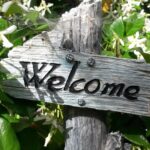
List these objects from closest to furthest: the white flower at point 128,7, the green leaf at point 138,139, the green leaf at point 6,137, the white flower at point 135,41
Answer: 1. the green leaf at point 6,137
2. the green leaf at point 138,139
3. the white flower at point 135,41
4. the white flower at point 128,7

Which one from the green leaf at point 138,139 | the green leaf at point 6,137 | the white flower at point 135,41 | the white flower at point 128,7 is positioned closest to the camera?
the green leaf at point 6,137

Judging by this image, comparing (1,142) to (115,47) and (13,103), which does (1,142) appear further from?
(115,47)

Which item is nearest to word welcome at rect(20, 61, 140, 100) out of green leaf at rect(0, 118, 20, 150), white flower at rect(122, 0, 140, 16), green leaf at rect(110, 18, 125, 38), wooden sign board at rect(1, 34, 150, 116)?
wooden sign board at rect(1, 34, 150, 116)

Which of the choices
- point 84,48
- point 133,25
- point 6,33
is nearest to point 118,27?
point 133,25

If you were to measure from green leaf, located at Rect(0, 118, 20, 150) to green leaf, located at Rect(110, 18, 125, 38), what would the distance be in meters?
0.38

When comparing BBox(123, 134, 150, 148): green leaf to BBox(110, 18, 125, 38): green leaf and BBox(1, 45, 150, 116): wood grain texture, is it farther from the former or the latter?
BBox(110, 18, 125, 38): green leaf

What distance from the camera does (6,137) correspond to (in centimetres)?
105

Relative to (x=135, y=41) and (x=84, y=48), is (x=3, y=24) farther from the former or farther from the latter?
(x=135, y=41)

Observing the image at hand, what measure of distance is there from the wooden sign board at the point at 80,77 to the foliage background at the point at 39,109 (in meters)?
0.04

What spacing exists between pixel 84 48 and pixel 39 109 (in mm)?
216

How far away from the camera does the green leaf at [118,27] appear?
50.8 inches

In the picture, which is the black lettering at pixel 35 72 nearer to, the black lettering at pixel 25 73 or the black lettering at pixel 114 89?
the black lettering at pixel 25 73

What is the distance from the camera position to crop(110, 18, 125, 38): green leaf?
1291 millimetres

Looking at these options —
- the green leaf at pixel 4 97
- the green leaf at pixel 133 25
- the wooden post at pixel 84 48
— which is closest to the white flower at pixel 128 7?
the green leaf at pixel 133 25
